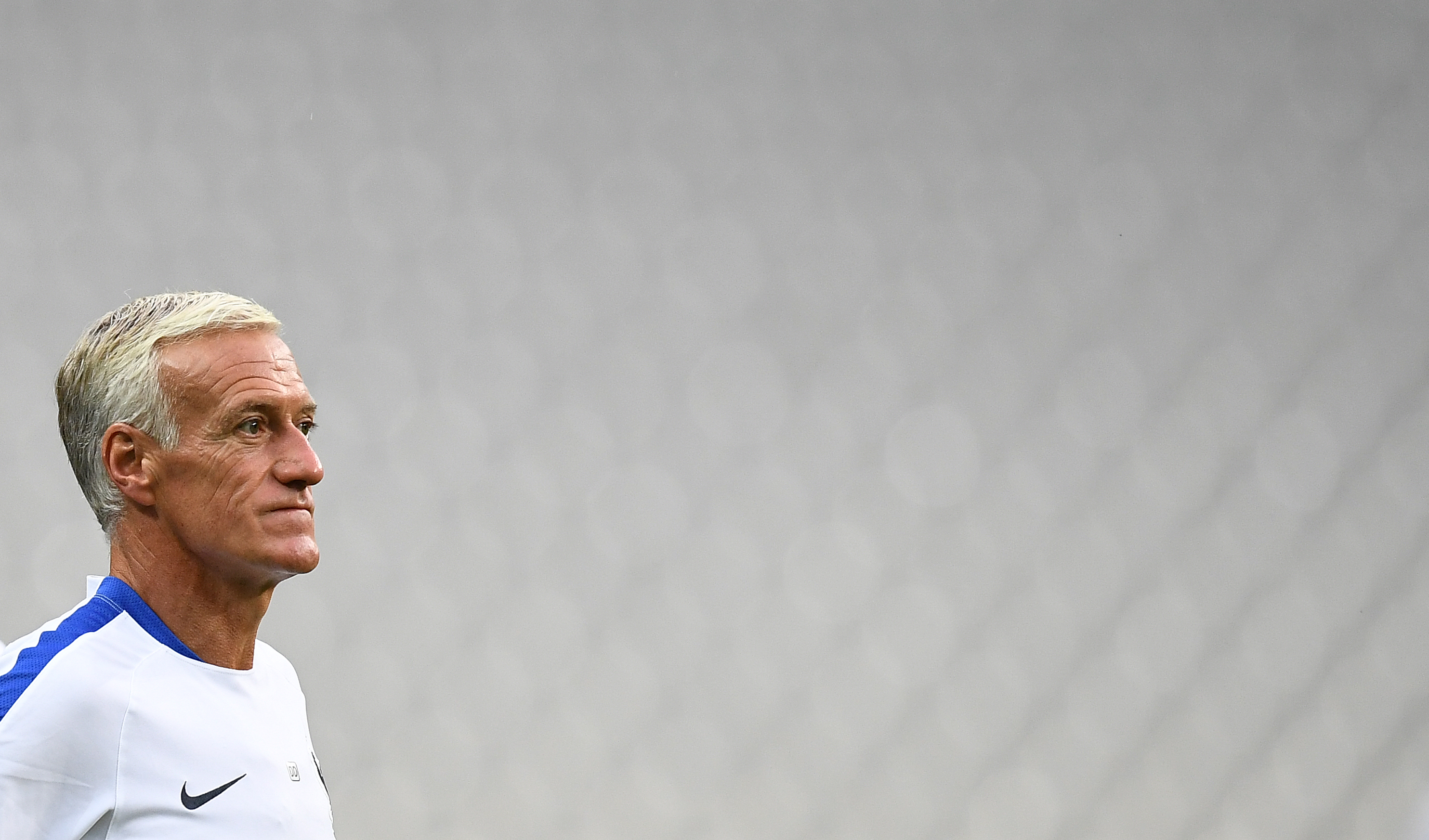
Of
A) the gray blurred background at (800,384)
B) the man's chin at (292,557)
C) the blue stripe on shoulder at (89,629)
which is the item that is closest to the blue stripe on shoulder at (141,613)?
the blue stripe on shoulder at (89,629)

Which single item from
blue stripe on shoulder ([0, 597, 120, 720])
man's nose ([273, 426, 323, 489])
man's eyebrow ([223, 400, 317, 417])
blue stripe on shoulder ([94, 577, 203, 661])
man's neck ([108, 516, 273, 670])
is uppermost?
man's eyebrow ([223, 400, 317, 417])

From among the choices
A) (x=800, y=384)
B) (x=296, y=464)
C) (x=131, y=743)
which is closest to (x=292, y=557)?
(x=296, y=464)

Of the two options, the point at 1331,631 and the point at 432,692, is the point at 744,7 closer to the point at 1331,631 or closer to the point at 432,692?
the point at 432,692

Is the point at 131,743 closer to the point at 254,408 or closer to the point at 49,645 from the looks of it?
the point at 49,645

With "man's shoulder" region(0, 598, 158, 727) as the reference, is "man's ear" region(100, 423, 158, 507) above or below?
above

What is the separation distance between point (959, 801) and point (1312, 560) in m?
0.70

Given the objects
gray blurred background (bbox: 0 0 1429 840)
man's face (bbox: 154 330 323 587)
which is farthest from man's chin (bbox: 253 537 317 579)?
gray blurred background (bbox: 0 0 1429 840)

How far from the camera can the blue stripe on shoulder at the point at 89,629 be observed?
36.4 inches

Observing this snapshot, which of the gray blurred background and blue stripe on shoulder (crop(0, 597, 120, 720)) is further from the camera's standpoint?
the gray blurred background

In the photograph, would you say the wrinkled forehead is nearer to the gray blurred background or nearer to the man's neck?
the man's neck

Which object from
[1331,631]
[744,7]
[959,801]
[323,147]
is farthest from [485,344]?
[1331,631]

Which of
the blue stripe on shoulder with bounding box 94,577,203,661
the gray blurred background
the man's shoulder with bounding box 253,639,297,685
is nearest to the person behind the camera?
the blue stripe on shoulder with bounding box 94,577,203,661

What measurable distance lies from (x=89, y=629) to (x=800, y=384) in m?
1.23

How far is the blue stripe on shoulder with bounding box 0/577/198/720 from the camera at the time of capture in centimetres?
92
